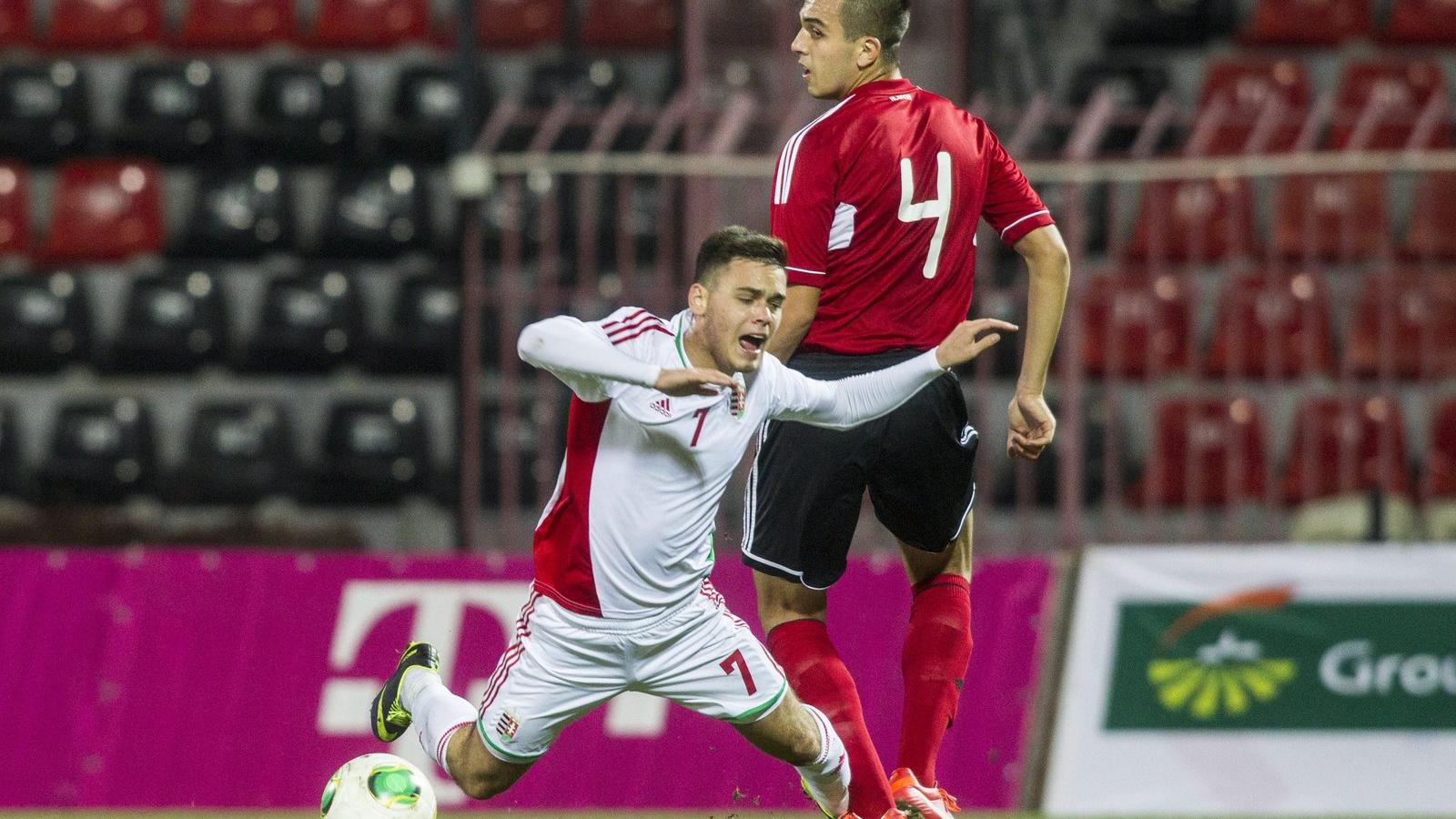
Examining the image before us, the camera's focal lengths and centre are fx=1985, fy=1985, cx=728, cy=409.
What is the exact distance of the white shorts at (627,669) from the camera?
4.58 m

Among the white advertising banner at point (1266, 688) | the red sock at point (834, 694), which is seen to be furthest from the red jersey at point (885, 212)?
the white advertising banner at point (1266, 688)

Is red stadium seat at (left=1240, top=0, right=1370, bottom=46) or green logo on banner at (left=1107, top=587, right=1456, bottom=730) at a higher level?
red stadium seat at (left=1240, top=0, right=1370, bottom=46)

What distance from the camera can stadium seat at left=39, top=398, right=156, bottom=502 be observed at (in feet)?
33.6

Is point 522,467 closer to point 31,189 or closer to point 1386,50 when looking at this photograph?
point 31,189

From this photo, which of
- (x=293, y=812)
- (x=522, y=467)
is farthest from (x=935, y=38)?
(x=293, y=812)

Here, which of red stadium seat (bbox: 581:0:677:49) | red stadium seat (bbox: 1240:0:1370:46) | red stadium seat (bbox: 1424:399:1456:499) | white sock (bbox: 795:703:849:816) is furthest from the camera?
red stadium seat (bbox: 581:0:677:49)

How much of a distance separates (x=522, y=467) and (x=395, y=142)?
2.86 meters

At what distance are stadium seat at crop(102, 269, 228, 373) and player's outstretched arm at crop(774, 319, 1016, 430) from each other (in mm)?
6737

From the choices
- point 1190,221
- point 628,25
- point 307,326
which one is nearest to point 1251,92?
point 1190,221

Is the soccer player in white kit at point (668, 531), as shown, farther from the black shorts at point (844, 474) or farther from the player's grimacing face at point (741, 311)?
the black shorts at point (844, 474)

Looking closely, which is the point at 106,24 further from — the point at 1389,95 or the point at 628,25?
the point at 1389,95

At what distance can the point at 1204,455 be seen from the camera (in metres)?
8.76

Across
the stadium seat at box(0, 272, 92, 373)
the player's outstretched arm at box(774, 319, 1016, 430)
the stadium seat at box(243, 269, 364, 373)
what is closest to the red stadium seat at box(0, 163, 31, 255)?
the stadium seat at box(0, 272, 92, 373)

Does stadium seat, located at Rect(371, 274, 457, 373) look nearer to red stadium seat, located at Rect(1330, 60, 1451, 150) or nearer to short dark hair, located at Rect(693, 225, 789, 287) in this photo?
red stadium seat, located at Rect(1330, 60, 1451, 150)
